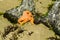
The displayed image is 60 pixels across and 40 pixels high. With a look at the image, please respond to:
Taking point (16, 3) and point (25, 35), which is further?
point (16, 3)

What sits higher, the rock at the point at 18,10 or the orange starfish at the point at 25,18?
the rock at the point at 18,10

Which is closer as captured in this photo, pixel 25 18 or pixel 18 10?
pixel 25 18

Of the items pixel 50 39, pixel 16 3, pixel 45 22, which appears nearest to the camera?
pixel 50 39

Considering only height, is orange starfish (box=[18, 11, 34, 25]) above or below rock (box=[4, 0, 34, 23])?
below

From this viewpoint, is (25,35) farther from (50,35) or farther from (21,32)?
(50,35)

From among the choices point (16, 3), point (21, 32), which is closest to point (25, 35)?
point (21, 32)

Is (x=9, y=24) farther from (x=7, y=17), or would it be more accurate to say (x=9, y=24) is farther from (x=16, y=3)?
(x=16, y=3)

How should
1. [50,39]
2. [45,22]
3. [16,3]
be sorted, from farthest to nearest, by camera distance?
[16,3] → [45,22] → [50,39]

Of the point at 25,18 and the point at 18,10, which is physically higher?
the point at 18,10

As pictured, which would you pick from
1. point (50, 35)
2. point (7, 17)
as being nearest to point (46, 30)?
point (50, 35)
